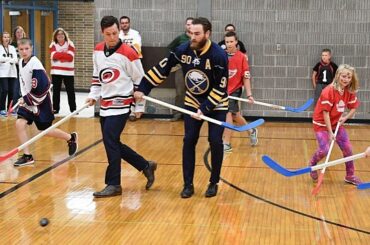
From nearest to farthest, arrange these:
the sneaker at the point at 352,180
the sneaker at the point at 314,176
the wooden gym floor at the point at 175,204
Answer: the wooden gym floor at the point at 175,204 < the sneaker at the point at 352,180 < the sneaker at the point at 314,176

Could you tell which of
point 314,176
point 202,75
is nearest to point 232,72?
point 314,176

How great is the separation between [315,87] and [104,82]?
635cm

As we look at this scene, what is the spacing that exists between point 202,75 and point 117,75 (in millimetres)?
766

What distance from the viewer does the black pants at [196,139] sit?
5.77m

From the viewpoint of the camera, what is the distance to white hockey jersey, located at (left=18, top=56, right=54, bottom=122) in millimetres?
6910

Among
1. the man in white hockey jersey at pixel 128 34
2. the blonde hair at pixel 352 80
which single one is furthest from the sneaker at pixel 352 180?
the man in white hockey jersey at pixel 128 34

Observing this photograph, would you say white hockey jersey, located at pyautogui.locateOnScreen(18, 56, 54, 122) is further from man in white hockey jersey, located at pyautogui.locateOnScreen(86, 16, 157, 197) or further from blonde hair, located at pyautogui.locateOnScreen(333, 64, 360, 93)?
blonde hair, located at pyautogui.locateOnScreen(333, 64, 360, 93)

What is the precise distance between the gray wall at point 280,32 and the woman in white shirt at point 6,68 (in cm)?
164

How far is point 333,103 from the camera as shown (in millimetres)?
6332

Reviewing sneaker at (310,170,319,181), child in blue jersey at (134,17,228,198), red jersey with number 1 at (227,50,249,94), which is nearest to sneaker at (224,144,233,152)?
red jersey with number 1 at (227,50,249,94)

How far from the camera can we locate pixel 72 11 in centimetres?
1694

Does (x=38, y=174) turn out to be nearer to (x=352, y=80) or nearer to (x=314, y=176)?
(x=314, y=176)

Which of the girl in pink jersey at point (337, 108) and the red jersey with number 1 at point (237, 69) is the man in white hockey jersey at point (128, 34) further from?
the girl in pink jersey at point (337, 108)

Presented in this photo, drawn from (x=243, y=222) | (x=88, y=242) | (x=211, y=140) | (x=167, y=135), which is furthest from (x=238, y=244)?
(x=167, y=135)
